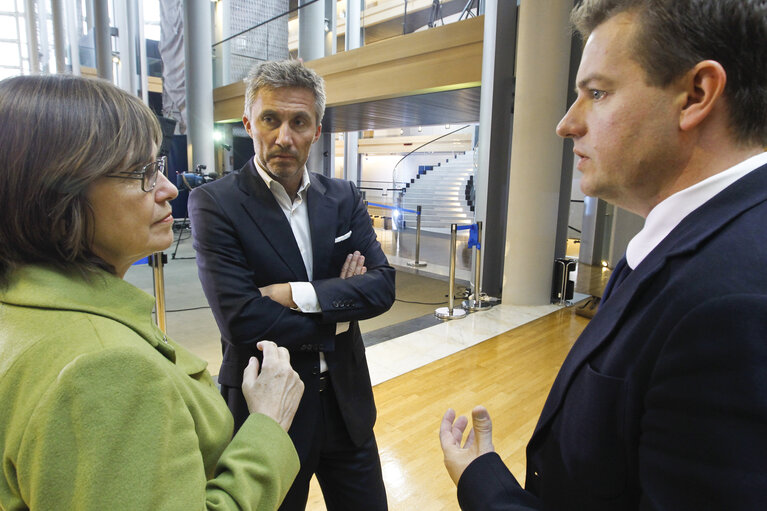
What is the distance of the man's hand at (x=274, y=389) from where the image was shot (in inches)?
41.5

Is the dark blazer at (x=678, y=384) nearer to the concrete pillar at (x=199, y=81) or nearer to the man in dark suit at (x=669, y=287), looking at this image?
the man in dark suit at (x=669, y=287)

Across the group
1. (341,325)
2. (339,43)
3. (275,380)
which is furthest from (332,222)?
(339,43)

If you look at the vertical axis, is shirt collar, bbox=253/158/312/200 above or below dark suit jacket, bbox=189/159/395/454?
above

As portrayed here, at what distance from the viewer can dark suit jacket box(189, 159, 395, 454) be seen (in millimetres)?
1573

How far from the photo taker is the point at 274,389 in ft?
3.58

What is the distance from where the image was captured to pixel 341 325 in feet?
5.76

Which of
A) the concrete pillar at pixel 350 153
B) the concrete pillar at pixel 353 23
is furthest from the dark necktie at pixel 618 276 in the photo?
the concrete pillar at pixel 350 153

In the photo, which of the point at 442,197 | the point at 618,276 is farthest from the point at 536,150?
the point at 442,197

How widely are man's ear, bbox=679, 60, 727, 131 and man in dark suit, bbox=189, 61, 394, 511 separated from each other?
1199mm

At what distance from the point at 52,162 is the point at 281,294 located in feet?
3.04

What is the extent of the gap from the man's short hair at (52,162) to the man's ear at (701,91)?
961 mm

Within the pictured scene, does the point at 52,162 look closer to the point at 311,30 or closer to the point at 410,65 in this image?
the point at 410,65

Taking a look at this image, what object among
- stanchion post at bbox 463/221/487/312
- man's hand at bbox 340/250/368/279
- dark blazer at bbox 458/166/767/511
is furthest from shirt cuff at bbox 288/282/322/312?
stanchion post at bbox 463/221/487/312

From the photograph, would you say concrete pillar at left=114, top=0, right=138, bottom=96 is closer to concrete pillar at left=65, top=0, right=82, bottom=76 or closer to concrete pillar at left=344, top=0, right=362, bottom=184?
concrete pillar at left=65, top=0, right=82, bottom=76
